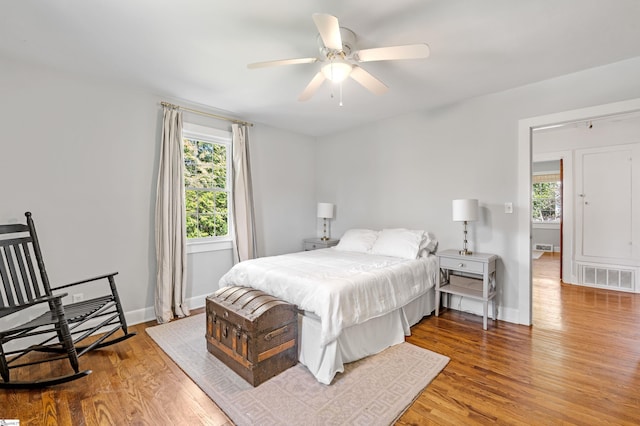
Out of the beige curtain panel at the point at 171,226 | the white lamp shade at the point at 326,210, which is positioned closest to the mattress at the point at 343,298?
the beige curtain panel at the point at 171,226

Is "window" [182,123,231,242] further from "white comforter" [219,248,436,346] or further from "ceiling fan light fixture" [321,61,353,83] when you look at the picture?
"ceiling fan light fixture" [321,61,353,83]

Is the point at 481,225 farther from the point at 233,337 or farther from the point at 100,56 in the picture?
the point at 100,56

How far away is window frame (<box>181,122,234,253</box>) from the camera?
3.47m

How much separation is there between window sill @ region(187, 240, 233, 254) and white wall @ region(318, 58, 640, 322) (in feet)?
6.21

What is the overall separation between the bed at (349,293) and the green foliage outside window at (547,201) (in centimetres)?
642

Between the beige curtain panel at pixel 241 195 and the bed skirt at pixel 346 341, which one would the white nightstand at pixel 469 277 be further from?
the beige curtain panel at pixel 241 195

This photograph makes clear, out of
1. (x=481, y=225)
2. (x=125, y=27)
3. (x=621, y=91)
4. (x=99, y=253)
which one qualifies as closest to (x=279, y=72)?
(x=125, y=27)

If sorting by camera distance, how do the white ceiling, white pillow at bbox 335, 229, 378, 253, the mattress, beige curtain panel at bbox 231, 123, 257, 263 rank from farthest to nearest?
beige curtain panel at bbox 231, 123, 257, 263
white pillow at bbox 335, 229, 378, 253
the mattress
the white ceiling

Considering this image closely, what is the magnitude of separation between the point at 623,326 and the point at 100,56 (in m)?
5.56

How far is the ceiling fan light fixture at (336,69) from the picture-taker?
206 centimetres

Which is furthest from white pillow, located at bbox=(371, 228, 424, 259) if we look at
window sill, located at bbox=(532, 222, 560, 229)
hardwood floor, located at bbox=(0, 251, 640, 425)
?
window sill, located at bbox=(532, 222, 560, 229)

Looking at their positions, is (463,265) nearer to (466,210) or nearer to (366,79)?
(466,210)

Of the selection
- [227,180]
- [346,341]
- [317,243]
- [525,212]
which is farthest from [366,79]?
[317,243]

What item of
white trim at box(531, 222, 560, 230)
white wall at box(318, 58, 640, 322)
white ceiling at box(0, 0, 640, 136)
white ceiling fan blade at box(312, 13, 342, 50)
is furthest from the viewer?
Answer: white trim at box(531, 222, 560, 230)
